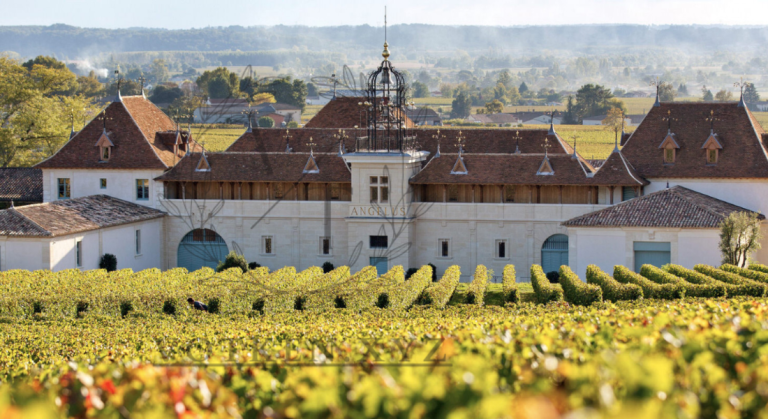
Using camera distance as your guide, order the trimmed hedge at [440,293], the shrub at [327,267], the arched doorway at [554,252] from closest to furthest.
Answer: the trimmed hedge at [440,293] → the arched doorway at [554,252] → the shrub at [327,267]

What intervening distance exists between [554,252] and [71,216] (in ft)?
81.1

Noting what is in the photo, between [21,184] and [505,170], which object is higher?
[505,170]

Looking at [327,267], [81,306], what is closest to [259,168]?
[327,267]

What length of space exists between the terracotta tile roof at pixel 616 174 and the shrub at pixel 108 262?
2500 centimetres

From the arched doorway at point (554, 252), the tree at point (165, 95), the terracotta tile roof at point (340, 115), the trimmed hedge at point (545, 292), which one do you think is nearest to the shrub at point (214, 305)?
the trimmed hedge at point (545, 292)

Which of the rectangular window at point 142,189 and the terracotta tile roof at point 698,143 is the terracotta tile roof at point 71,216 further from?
the terracotta tile roof at point 698,143

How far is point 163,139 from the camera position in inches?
1945

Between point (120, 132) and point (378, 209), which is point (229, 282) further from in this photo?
point (120, 132)

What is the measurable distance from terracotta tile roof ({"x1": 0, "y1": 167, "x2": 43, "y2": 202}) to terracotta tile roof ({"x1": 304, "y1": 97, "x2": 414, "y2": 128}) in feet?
56.1

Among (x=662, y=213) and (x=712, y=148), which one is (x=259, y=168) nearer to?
(x=662, y=213)

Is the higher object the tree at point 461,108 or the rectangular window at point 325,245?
the tree at point 461,108

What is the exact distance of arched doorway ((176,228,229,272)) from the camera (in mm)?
46406

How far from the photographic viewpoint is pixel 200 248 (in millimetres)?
46500

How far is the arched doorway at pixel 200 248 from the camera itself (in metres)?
46.4
